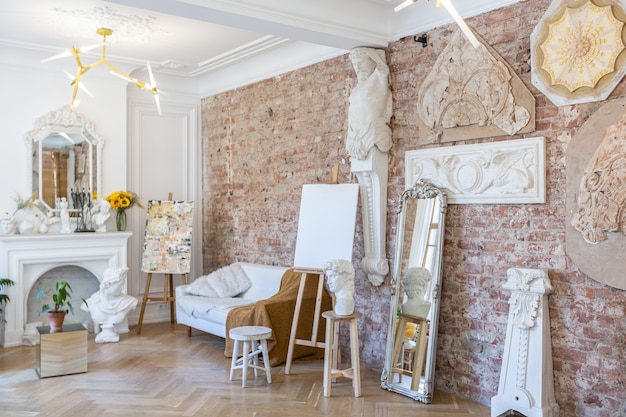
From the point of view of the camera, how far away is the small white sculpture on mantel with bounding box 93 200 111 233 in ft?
23.2

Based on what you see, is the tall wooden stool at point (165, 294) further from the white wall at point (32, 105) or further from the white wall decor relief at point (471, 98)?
the white wall decor relief at point (471, 98)

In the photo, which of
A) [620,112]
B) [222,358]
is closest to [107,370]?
[222,358]

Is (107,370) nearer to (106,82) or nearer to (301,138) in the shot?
(301,138)

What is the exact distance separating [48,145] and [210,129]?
2026 millimetres

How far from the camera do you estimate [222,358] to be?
19.1 feet

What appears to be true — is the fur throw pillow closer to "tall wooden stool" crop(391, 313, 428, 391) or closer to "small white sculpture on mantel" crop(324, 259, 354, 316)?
"small white sculpture on mantel" crop(324, 259, 354, 316)

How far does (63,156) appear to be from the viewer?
6.98m

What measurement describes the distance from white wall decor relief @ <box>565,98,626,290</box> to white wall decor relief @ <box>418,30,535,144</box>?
17.2 inches

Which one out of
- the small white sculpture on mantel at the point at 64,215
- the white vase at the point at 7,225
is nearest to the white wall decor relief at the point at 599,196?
the small white sculpture on mantel at the point at 64,215

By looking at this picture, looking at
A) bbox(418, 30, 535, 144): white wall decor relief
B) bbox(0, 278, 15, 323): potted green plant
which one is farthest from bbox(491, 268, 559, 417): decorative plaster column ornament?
bbox(0, 278, 15, 323): potted green plant

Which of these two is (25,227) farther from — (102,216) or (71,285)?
(71,285)

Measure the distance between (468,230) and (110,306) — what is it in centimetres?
407

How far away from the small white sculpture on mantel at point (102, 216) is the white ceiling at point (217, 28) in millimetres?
A: 1706

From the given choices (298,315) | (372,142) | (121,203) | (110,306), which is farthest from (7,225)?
(372,142)
